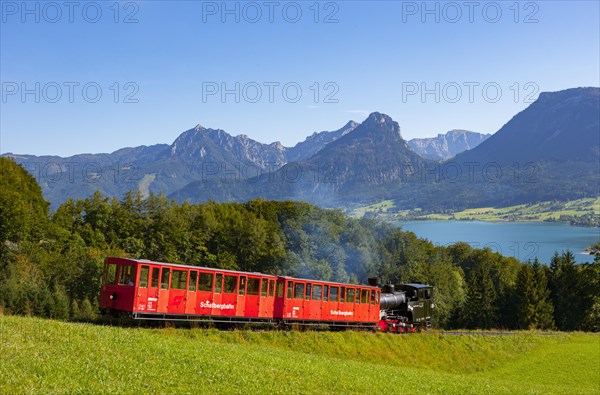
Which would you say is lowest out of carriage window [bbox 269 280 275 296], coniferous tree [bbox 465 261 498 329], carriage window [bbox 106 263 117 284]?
coniferous tree [bbox 465 261 498 329]

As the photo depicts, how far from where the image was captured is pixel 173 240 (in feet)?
253

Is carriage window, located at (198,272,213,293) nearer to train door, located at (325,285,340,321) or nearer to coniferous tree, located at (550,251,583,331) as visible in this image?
train door, located at (325,285,340,321)

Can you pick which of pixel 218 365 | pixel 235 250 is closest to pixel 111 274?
pixel 218 365

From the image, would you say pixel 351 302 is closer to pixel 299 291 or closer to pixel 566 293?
pixel 299 291

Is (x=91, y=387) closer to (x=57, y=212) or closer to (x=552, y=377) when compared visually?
(x=552, y=377)

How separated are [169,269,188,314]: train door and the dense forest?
38499 mm

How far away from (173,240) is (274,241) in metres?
14.9

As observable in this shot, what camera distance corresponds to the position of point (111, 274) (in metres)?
25.4

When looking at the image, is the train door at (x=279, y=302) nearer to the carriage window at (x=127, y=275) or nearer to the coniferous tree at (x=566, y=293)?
the carriage window at (x=127, y=275)

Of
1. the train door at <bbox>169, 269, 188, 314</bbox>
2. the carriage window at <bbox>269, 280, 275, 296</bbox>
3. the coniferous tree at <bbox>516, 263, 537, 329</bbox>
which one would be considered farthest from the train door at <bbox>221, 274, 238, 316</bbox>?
the coniferous tree at <bbox>516, 263, 537, 329</bbox>

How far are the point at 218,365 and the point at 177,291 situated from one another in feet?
30.4

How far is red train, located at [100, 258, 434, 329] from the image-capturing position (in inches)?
963

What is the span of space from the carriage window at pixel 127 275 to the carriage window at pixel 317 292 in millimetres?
11995

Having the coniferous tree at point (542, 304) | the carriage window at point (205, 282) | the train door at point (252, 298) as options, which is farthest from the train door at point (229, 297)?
the coniferous tree at point (542, 304)
